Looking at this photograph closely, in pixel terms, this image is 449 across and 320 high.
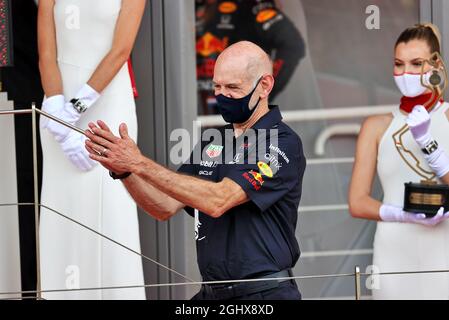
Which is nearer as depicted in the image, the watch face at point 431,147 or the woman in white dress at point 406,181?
the watch face at point 431,147

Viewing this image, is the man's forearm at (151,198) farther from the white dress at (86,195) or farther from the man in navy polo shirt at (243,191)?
the white dress at (86,195)

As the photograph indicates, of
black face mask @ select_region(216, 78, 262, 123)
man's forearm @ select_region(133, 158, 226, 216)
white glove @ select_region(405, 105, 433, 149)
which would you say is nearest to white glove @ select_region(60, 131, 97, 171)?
black face mask @ select_region(216, 78, 262, 123)

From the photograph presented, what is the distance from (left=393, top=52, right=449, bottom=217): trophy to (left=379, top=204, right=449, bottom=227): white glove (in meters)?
0.03

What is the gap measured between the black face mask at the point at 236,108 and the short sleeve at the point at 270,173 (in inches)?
5.2

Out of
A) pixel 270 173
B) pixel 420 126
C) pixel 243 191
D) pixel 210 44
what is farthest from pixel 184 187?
pixel 210 44

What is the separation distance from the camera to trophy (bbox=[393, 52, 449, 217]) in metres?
5.57

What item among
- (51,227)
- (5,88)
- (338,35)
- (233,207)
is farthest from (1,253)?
(338,35)

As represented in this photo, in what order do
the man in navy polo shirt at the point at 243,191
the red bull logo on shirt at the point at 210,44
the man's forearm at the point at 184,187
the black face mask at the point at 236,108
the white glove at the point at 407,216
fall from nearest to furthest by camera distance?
the man's forearm at the point at 184,187, the man in navy polo shirt at the point at 243,191, the black face mask at the point at 236,108, the white glove at the point at 407,216, the red bull logo on shirt at the point at 210,44

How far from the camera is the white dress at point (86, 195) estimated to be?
586 cm

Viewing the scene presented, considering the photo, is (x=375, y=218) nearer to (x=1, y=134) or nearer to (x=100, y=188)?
(x=100, y=188)

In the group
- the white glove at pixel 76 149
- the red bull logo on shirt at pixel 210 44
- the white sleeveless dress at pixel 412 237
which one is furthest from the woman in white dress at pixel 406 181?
the white glove at pixel 76 149

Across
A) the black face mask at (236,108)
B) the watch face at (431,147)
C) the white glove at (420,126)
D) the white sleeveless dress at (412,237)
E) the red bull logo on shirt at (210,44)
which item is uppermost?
the red bull logo on shirt at (210,44)

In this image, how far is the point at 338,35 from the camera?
256 inches
